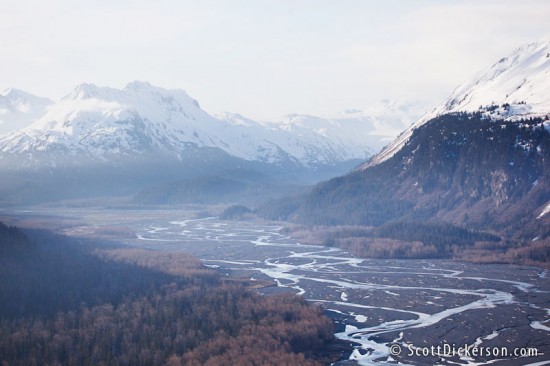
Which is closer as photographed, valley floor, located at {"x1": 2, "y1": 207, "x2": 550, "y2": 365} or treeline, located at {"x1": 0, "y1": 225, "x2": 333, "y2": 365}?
treeline, located at {"x1": 0, "y1": 225, "x2": 333, "y2": 365}

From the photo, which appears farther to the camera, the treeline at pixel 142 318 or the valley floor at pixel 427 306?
the valley floor at pixel 427 306

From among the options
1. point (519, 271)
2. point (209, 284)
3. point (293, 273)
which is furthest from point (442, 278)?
point (209, 284)

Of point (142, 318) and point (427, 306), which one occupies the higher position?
point (427, 306)

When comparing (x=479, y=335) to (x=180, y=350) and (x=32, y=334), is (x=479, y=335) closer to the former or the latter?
(x=180, y=350)

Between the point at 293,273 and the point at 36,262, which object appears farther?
the point at 293,273

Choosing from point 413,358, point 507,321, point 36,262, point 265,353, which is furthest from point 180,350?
point 36,262

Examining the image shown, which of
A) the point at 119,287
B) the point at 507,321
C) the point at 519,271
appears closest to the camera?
the point at 507,321

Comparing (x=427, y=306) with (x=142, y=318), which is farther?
(x=427, y=306)

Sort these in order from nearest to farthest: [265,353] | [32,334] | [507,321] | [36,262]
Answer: [265,353], [32,334], [507,321], [36,262]
